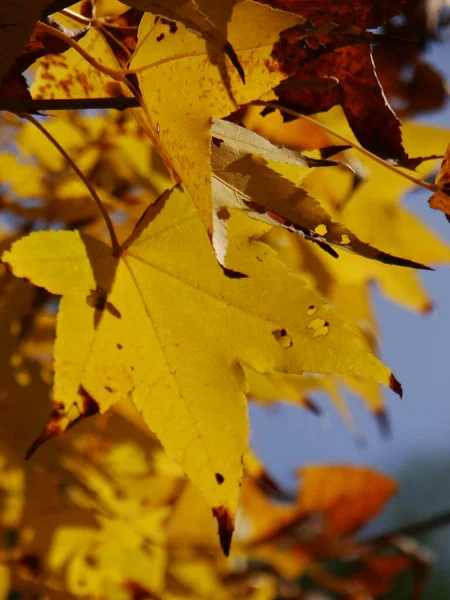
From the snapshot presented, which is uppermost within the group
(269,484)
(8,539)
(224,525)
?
(224,525)

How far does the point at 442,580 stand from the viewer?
6.88m

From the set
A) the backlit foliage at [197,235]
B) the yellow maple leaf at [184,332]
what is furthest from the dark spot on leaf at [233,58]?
the yellow maple leaf at [184,332]

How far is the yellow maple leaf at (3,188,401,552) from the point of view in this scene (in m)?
0.45

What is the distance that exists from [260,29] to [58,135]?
1.90 ft

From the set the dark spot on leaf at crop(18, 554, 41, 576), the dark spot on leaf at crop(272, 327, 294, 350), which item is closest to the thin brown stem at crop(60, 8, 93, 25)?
the dark spot on leaf at crop(272, 327, 294, 350)

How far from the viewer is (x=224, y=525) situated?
0.45 m

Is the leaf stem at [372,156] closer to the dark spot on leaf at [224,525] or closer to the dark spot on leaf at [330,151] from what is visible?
the dark spot on leaf at [330,151]

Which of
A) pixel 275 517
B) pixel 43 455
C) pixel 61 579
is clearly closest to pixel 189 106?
pixel 43 455

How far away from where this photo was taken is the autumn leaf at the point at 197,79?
1.18ft

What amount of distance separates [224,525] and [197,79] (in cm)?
26

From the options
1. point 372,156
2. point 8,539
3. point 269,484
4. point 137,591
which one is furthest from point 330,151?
point 8,539

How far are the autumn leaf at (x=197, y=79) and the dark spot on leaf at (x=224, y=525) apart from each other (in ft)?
0.63

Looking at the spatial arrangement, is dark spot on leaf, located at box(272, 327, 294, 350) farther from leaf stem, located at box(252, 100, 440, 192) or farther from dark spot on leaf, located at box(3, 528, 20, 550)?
dark spot on leaf, located at box(3, 528, 20, 550)

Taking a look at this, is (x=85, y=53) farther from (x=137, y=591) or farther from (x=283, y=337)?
(x=137, y=591)
